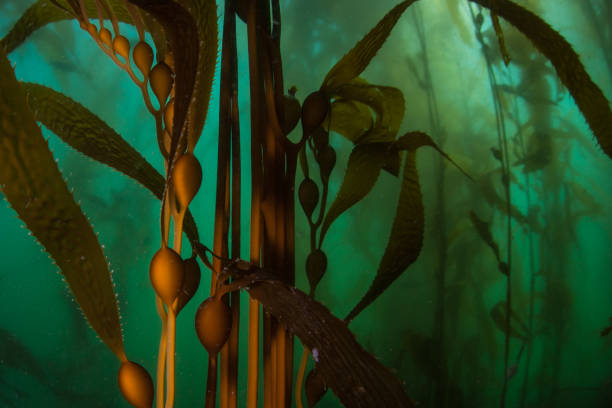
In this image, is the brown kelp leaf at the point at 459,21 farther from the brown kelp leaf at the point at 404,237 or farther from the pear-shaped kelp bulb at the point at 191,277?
Answer: the pear-shaped kelp bulb at the point at 191,277

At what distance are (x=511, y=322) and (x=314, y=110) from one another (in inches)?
39.2

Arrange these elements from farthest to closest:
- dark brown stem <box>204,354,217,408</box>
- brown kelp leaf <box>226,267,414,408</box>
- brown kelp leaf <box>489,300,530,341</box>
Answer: brown kelp leaf <box>489,300,530,341</box> < dark brown stem <box>204,354,217,408</box> < brown kelp leaf <box>226,267,414,408</box>

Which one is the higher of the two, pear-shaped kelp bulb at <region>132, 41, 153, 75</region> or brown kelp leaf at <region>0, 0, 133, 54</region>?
brown kelp leaf at <region>0, 0, 133, 54</region>

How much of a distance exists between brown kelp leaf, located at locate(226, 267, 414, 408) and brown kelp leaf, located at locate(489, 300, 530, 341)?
1.02 metres

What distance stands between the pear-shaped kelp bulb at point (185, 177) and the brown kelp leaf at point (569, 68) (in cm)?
27

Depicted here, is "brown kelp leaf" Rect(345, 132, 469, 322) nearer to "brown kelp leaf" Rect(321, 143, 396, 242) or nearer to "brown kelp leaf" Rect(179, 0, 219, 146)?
"brown kelp leaf" Rect(321, 143, 396, 242)

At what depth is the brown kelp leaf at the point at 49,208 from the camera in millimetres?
192

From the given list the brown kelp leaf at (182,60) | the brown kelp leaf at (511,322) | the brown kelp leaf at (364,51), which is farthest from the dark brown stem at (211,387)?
the brown kelp leaf at (511,322)

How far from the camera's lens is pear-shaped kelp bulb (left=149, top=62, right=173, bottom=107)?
0.25 m

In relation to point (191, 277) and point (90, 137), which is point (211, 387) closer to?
point (191, 277)

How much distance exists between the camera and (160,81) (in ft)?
0.82

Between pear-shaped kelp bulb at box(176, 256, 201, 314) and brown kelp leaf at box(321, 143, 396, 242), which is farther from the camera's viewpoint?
brown kelp leaf at box(321, 143, 396, 242)

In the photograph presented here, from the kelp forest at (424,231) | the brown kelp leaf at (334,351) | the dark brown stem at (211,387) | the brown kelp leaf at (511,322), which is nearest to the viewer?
the brown kelp leaf at (334,351)

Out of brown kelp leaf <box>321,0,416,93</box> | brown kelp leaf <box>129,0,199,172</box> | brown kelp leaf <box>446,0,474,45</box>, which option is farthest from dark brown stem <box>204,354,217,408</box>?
brown kelp leaf <box>446,0,474,45</box>
